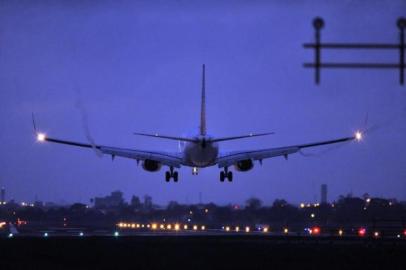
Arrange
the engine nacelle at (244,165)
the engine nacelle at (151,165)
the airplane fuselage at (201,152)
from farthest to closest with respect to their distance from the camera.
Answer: the engine nacelle at (244,165) < the engine nacelle at (151,165) < the airplane fuselage at (201,152)

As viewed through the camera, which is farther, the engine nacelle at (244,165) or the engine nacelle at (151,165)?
the engine nacelle at (244,165)

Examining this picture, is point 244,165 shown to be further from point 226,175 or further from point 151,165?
point 151,165

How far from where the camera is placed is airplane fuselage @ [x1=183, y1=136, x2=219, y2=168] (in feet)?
293

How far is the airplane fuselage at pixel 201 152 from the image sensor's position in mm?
89375

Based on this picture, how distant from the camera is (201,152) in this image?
3536 inches

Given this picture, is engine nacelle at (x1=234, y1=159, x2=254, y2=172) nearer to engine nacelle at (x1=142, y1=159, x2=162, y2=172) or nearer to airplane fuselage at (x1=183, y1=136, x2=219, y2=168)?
airplane fuselage at (x1=183, y1=136, x2=219, y2=168)

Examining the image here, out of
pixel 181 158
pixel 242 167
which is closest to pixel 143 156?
pixel 181 158

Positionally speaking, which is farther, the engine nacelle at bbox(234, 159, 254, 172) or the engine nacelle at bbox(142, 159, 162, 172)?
the engine nacelle at bbox(234, 159, 254, 172)

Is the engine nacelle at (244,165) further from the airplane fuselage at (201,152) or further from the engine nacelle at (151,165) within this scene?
the engine nacelle at (151,165)

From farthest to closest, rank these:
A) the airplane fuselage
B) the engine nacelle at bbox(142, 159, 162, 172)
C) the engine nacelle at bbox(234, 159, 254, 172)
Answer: the engine nacelle at bbox(234, 159, 254, 172) → the engine nacelle at bbox(142, 159, 162, 172) → the airplane fuselage
